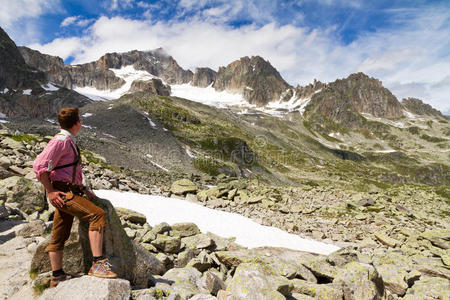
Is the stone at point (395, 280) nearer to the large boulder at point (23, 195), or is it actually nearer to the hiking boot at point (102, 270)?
the hiking boot at point (102, 270)

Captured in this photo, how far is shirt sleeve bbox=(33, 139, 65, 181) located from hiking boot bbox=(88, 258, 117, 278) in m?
2.34

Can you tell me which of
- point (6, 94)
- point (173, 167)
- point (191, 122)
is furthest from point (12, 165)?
point (6, 94)

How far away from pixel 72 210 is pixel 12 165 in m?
17.2

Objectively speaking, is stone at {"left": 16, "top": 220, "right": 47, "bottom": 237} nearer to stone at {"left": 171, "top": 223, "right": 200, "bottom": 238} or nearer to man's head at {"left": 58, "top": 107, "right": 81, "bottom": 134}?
man's head at {"left": 58, "top": 107, "right": 81, "bottom": 134}

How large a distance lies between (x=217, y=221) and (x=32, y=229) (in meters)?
13.9

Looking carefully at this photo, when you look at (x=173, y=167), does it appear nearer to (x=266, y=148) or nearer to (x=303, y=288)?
(x=303, y=288)

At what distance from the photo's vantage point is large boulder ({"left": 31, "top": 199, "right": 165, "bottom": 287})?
6074mm

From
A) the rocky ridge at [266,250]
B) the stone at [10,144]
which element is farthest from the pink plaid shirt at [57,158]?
the stone at [10,144]

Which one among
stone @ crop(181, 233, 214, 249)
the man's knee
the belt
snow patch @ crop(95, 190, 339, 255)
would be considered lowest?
snow patch @ crop(95, 190, 339, 255)

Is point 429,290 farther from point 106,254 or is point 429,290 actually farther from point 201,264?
point 106,254

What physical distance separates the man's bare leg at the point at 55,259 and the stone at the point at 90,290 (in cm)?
48

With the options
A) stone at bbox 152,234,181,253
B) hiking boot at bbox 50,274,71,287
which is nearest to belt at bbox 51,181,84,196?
hiking boot at bbox 50,274,71,287

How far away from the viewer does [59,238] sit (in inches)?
221

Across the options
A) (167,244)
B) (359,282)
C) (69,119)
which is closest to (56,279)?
(69,119)
